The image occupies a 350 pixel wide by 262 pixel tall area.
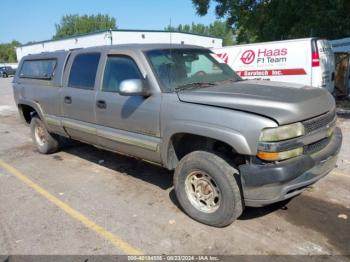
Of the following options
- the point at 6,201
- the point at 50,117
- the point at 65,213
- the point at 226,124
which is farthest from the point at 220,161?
the point at 50,117

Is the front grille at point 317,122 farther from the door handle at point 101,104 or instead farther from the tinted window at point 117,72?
the door handle at point 101,104

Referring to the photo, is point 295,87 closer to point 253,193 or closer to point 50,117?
point 253,193

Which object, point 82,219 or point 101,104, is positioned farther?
point 101,104

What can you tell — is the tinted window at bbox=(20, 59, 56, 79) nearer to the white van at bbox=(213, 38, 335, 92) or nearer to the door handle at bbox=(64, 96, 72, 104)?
the door handle at bbox=(64, 96, 72, 104)

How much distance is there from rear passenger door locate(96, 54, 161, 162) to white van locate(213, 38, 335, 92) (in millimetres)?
6992

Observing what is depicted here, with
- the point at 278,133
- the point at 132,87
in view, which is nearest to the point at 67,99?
the point at 132,87

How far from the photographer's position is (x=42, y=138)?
272 inches

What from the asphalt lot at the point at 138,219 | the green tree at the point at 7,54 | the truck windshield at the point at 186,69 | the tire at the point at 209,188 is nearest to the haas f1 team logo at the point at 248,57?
the asphalt lot at the point at 138,219

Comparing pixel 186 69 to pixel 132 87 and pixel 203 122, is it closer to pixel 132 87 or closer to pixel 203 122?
pixel 132 87

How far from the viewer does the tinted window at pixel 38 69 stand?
605 cm

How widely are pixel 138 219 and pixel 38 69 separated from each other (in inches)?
154

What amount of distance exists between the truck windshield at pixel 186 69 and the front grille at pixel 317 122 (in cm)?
131

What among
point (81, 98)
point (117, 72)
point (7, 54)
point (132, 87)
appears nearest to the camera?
point (132, 87)

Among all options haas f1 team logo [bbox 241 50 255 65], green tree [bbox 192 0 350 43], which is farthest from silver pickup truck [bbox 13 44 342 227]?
green tree [bbox 192 0 350 43]
